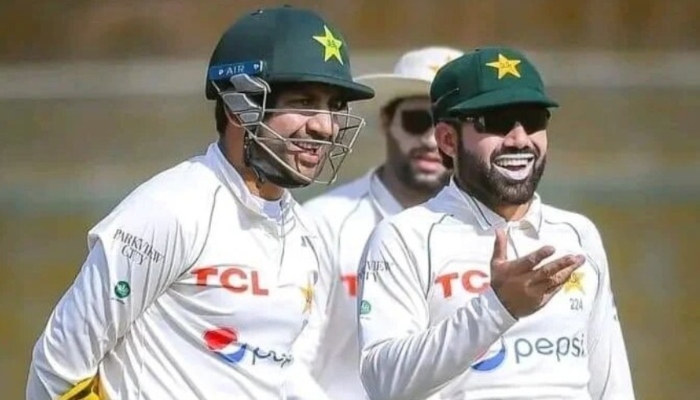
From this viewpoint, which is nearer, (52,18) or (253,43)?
(253,43)

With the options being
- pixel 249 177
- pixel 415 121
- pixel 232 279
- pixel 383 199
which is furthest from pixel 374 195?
pixel 232 279

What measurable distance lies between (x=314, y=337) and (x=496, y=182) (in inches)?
30.0

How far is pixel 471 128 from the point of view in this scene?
12.0 feet

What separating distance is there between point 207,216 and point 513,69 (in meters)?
0.76

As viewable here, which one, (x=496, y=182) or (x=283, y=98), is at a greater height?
(x=283, y=98)

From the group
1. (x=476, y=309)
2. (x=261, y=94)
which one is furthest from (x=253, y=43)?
(x=476, y=309)

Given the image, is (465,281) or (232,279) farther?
(465,281)

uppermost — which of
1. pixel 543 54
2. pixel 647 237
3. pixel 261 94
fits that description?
pixel 261 94

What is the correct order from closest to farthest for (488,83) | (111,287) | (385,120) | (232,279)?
(111,287) < (232,279) < (488,83) < (385,120)

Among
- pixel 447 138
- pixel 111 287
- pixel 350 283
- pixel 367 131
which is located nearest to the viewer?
pixel 111 287

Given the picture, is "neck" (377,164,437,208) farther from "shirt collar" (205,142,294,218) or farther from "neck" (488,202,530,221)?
"shirt collar" (205,142,294,218)

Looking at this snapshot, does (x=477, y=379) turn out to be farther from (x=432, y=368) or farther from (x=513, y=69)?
(x=513, y=69)

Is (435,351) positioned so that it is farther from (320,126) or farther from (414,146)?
(414,146)

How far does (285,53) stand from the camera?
3.49 meters
